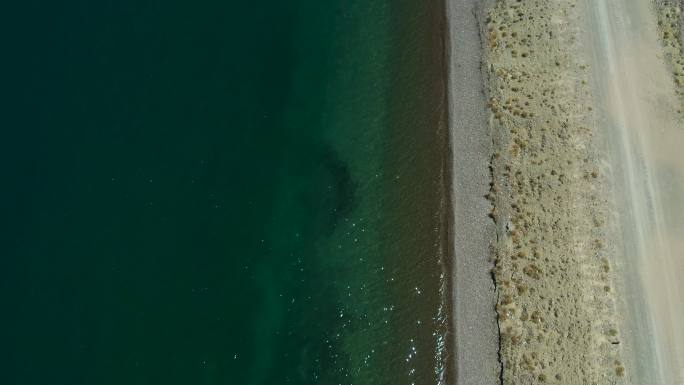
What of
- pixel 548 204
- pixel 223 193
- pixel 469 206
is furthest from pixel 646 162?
pixel 223 193

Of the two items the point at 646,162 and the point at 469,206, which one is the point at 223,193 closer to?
the point at 469,206

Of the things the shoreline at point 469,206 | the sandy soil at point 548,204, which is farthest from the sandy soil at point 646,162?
the shoreline at point 469,206

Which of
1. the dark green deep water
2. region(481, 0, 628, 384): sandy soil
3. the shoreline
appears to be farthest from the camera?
the dark green deep water

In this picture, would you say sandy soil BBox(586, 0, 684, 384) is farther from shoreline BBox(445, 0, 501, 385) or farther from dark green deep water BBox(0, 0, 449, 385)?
dark green deep water BBox(0, 0, 449, 385)

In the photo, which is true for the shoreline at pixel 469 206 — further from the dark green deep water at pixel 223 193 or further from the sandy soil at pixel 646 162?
the sandy soil at pixel 646 162

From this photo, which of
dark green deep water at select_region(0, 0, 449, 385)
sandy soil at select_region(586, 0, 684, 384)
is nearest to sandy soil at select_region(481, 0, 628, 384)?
sandy soil at select_region(586, 0, 684, 384)

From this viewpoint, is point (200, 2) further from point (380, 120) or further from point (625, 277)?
point (625, 277)
